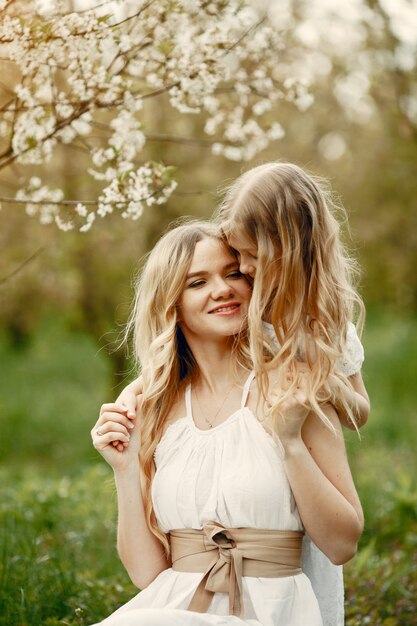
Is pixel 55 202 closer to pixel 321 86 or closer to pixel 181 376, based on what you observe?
pixel 181 376

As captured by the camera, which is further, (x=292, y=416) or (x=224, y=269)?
(x=224, y=269)

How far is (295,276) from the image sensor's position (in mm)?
2850

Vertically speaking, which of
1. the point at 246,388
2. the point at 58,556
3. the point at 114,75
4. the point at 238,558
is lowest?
the point at 58,556

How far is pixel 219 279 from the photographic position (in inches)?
120

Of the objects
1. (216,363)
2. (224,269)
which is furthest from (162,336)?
(224,269)

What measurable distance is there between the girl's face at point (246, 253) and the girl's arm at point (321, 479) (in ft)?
1.56

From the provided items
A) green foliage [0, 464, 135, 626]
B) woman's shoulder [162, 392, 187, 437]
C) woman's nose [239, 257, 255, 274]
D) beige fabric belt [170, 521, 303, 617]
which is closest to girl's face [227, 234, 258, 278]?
woman's nose [239, 257, 255, 274]

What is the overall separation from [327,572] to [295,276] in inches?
41.2

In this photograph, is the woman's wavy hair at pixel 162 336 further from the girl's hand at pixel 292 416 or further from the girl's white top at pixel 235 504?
the girl's hand at pixel 292 416

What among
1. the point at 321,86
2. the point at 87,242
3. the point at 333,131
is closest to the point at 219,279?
the point at 87,242

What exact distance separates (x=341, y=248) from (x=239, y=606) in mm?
1227

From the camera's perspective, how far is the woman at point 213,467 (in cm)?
274

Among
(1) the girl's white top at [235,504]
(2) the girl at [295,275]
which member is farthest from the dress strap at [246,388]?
(2) the girl at [295,275]

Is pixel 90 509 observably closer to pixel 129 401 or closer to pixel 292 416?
pixel 129 401
